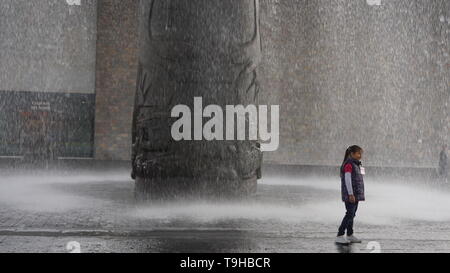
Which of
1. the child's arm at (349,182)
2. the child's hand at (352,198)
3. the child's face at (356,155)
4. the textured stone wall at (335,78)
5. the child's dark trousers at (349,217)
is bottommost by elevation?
the child's dark trousers at (349,217)

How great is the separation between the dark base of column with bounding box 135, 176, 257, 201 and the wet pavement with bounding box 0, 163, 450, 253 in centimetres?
13

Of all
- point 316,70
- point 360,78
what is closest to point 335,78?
point 316,70

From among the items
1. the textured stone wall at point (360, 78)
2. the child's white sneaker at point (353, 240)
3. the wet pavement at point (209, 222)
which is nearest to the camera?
the wet pavement at point (209, 222)

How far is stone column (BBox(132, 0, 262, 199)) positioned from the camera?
317 inches

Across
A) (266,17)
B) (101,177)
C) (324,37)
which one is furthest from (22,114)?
(324,37)

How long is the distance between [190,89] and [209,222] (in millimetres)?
2347

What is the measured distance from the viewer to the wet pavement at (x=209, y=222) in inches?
215


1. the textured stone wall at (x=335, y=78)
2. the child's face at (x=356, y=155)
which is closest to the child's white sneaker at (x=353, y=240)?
the child's face at (x=356, y=155)

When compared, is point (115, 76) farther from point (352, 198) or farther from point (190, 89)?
point (352, 198)

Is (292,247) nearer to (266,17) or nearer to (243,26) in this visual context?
(243,26)

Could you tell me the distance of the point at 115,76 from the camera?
20109mm

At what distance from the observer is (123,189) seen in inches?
418

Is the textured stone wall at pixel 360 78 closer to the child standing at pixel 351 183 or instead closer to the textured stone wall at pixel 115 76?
the textured stone wall at pixel 115 76

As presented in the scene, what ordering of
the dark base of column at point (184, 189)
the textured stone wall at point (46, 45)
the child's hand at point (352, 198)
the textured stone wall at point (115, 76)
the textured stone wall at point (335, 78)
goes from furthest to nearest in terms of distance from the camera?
the textured stone wall at point (335, 78)
the textured stone wall at point (115, 76)
the textured stone wall at point (46, 45)
the dark base of column at point (184, 189)
the child's hand at point (352, 198)
